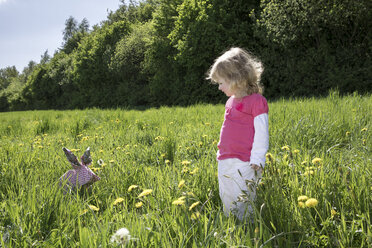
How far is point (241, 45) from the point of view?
11227 millimetres

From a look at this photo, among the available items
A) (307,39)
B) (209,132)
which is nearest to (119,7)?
(307,39)

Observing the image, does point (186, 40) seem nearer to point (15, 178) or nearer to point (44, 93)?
point (15, 178)

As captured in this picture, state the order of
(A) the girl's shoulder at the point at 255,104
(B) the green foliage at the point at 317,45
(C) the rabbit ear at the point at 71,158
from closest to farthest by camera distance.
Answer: (A) the girl's shoulder at the point at 255,104 < (C) the rabbit ear at the point at 71,158 < (B) the green foliage at the point at 317,45

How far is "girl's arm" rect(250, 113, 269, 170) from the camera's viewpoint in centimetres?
181

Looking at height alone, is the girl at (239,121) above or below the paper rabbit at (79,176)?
above

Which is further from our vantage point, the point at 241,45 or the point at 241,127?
the point at 241,45

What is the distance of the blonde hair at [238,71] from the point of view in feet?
6.42

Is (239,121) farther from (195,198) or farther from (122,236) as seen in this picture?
(122,236)

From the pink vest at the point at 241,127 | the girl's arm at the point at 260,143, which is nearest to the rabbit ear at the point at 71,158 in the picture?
the pink vest at the point at 241,127

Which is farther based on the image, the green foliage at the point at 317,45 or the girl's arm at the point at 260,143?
the green foliage at the point at 317,45

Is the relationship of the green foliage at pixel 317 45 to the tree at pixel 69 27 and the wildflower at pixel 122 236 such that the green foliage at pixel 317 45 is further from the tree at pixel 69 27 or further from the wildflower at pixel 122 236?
the tree at pixel 69 27

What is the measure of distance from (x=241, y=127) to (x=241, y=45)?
32.4 ft

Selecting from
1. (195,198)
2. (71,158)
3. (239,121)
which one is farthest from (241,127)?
(71,158)

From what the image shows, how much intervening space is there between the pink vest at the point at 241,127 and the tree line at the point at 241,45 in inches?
301
